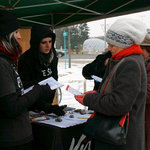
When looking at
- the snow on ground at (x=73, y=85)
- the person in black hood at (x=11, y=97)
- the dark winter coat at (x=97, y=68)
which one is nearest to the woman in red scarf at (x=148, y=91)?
the dark winter coat at (x=97, y=68)

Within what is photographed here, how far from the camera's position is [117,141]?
1.15m

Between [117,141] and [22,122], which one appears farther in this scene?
[22,122]

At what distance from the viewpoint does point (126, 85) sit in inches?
43.3

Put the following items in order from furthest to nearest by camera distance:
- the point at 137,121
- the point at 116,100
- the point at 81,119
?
the point at 81,119 < the point at 137,121 < the point at 116,100

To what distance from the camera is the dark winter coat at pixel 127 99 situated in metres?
1.11

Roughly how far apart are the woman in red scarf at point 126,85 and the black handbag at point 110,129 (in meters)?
0.04

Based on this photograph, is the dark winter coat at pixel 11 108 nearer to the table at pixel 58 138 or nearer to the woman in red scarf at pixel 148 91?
the table at pixel 58 138

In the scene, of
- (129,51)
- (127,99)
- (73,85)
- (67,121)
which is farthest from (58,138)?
(73,85)

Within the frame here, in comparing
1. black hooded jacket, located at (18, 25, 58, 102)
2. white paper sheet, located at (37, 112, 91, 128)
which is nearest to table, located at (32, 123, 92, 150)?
white paper sheet, located at (37, 112, 91, 128)

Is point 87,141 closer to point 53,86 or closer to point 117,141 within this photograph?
point 53,86

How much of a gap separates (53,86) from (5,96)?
536mm

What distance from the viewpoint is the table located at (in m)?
1.65

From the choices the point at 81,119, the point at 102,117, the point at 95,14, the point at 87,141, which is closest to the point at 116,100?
the point at 102,117

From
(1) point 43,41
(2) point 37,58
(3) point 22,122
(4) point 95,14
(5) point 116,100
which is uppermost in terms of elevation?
(4) point 95,14
